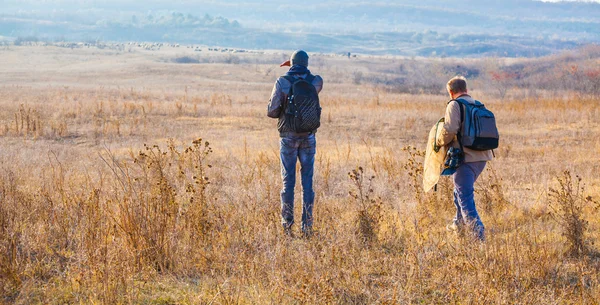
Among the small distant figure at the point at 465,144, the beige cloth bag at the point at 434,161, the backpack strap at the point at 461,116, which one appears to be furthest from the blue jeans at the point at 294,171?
the backpack strap at the point at 461,116

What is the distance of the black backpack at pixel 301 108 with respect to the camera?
612cm

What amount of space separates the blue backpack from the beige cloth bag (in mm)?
259

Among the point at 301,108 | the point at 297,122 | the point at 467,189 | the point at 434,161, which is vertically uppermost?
the point at 301,108

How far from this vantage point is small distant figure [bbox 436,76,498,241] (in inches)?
231

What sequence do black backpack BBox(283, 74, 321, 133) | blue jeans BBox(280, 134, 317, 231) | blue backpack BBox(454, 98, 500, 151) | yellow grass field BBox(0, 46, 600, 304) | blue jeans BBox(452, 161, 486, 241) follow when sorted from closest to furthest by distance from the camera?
yellow grass field BBox(0, 46, 600, 304) → blue backpack BBox(454, 98, 500, 151) → blue jeans BBox(452, 161, 486, 241) → black backpack BBox(283, 74, 321, 133) → blue jeans BBox(280, 134, 317, 231)

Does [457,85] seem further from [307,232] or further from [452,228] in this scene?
[307,232]

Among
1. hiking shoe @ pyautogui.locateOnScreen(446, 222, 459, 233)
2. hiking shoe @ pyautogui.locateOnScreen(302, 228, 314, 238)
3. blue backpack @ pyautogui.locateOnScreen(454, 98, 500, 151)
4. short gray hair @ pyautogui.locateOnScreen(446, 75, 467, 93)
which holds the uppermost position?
short gray hair @ pyautogui.locateOnScreen(446, 75, 467, 93)

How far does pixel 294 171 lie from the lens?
6359 millimetres

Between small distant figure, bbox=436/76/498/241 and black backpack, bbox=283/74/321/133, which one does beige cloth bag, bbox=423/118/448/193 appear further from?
black backpack, bbox=283/74/321/133

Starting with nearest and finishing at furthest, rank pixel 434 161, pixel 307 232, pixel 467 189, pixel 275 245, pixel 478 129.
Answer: pixel 275 245 → pixel 478 129 → pixel 467 189 → pixel 307 232 → pixel 434 161

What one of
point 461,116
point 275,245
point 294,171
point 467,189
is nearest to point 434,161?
point 467,189

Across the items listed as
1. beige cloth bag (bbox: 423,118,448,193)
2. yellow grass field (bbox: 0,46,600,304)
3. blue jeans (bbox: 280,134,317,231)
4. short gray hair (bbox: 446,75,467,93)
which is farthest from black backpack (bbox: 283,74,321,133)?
short gray hair (bbox: 446,75,467,93)

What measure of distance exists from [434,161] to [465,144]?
478mm

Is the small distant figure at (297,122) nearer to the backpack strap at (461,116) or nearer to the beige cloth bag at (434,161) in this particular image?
the beige cloth bag at (434,161)
